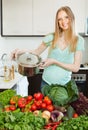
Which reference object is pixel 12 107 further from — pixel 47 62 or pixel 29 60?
pixel 47 62

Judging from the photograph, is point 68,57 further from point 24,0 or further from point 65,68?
point 24,0

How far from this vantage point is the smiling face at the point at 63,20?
2.34 meters

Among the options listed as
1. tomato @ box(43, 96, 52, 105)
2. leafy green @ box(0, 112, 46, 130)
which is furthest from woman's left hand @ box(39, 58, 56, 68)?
leafy green @ box(0, 112, 46, 130)

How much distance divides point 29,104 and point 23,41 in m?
3.38

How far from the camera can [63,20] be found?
7.69 feet

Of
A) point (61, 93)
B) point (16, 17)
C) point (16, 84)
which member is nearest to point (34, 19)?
point (16, 17)

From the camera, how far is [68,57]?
8.09ft

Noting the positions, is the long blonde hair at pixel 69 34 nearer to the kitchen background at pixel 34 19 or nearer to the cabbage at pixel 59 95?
the cabbage at pixel 59 95

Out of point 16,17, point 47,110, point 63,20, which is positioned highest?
point 16,17

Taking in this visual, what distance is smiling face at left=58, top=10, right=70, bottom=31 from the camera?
2.34m

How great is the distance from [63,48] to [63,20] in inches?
9.3

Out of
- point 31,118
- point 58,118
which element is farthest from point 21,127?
point 58,118

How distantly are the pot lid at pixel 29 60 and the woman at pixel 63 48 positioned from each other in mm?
453

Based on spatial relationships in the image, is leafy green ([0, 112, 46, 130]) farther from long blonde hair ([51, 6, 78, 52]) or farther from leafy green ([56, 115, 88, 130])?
long blonde hair ([51, 6, 78, 52])
